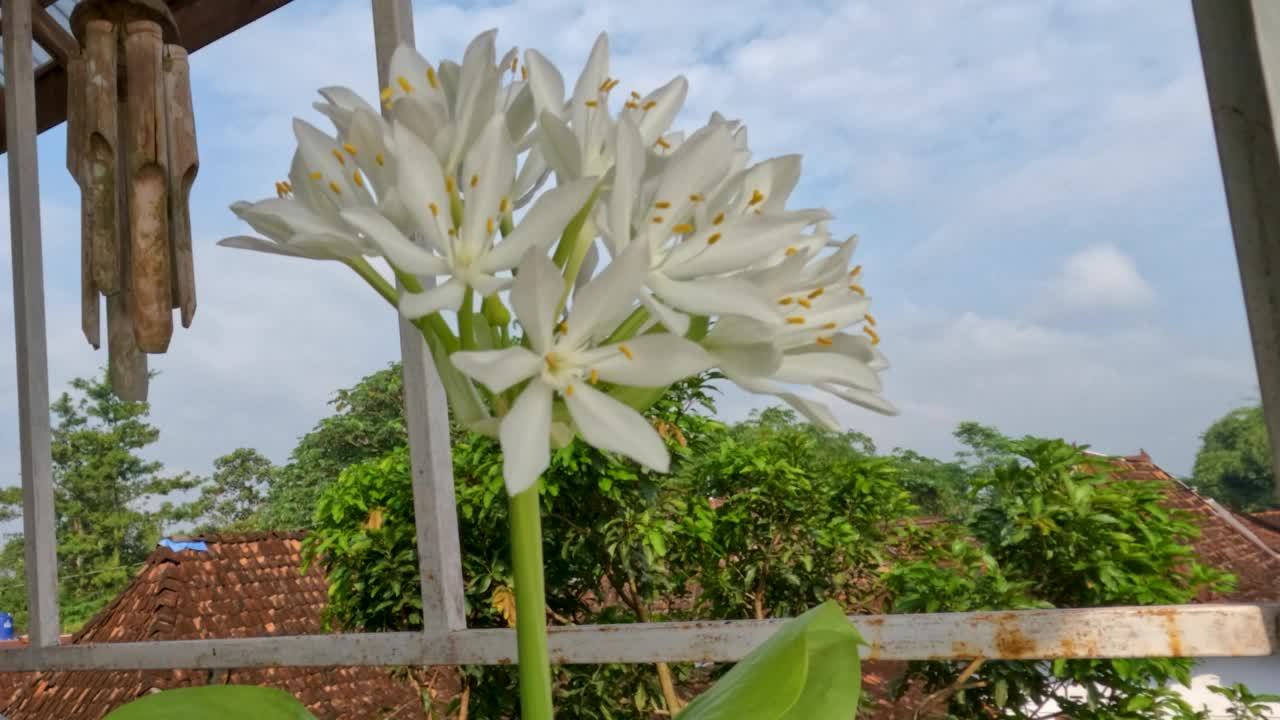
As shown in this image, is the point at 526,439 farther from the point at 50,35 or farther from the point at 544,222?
the point at 50,35

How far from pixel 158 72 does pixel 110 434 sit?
7.35m

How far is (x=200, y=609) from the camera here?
4.39m

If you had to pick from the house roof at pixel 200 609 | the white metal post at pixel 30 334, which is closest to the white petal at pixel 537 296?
the white metal post at pixel 30 334

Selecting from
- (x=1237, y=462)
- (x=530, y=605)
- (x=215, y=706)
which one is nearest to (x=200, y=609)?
(x=1237, y=462)

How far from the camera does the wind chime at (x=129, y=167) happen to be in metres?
1.21

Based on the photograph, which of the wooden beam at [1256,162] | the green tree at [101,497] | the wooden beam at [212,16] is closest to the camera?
the wooden beam at [1256,162]

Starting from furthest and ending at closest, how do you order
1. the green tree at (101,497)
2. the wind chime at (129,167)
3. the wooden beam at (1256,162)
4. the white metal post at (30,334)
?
the green tree at (101,497) < the white metal post at (30,334) < the wind chime at (129,167) < the wooden beam at (1256,162)

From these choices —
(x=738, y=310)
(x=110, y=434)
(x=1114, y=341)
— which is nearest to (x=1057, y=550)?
(x=1114, y=341)

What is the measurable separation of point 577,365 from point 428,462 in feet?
3.36

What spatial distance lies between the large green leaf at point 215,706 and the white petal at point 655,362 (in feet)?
0.71

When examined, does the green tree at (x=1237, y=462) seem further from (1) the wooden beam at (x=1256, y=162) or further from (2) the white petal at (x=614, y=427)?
(2) the white petal at (x=614, y=427)

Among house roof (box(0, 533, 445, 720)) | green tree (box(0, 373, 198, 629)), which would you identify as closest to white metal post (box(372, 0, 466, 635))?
house roof (box(0, 533, 445, 720))

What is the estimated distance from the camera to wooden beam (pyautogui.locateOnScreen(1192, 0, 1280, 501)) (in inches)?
32.1

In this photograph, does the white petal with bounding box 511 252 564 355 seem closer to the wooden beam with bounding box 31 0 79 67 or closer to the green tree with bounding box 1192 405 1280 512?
the green tree with bounding box 1192 405 1280 512
